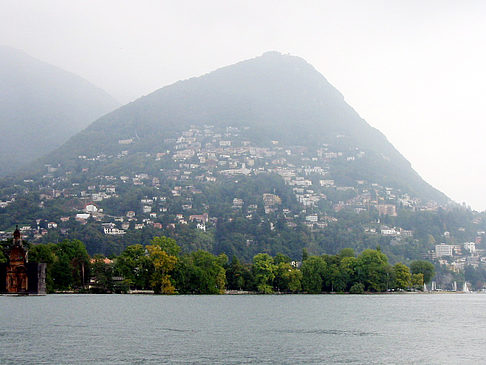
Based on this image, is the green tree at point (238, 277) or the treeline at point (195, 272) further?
the green tree at point (238, 277)

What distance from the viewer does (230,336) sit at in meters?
48.2

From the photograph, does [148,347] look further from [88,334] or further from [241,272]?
[241,272]

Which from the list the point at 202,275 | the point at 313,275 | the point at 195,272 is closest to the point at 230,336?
the point at 195,272

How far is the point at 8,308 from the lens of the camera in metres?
70.6

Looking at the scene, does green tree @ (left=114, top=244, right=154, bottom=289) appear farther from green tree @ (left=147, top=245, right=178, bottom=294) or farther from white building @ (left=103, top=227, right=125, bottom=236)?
white building @ (left=103, top=227, right=125, bottom=236)

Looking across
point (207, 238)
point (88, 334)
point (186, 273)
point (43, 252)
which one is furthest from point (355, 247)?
point (88, 334)

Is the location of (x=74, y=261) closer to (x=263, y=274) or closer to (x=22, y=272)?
(x=22, y=272)

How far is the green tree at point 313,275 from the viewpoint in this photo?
11594 centimetres

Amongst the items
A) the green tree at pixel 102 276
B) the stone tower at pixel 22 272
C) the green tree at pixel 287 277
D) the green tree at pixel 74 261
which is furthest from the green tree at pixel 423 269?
the stone tower at pixel 22 272

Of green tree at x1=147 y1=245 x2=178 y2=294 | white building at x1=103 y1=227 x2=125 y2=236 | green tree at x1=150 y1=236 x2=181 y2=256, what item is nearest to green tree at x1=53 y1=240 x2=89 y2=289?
green tree at x1=150 y1=236 x2=181 y2=256

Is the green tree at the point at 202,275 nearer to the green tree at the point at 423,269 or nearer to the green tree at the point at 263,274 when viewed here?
the green tree at the point at 263,274

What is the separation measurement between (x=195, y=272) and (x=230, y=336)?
188 ft

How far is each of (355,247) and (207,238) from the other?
145 ft

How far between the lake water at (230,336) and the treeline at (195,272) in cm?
2971
